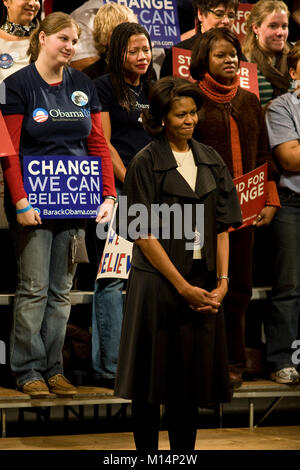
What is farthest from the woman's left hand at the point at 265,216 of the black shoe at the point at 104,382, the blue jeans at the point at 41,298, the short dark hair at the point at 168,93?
the short dark hair at the point at 168,93

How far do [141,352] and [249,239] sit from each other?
1416mm

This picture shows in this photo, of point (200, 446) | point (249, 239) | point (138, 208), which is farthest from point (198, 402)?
point (249, 239)

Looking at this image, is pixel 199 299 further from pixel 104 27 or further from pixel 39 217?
pixel 104 27

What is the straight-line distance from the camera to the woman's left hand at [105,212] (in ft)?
14.3

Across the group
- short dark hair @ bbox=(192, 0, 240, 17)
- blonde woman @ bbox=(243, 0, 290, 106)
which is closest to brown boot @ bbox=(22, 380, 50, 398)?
blonde woman @ bbox=(243, 0, 290, 106)

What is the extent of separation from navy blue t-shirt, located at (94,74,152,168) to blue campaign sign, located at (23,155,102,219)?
0.29m

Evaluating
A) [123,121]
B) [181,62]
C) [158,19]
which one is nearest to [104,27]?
[181,62]

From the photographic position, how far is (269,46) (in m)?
5.16

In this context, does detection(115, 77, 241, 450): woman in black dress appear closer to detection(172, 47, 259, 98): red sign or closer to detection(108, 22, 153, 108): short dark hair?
detection(108, 22, 153, 108): short dark hair

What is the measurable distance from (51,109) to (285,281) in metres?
1.57

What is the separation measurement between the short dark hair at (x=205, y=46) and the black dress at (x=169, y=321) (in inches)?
42.0

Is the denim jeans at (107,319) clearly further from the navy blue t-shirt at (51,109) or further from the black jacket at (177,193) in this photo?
the black jacket at (177,193)

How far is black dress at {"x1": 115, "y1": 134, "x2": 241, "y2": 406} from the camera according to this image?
3268mm

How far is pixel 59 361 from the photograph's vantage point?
14.3 ft
